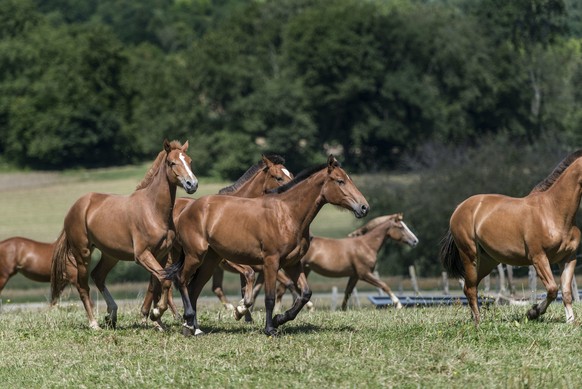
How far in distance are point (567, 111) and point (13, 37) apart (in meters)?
A: 59.2

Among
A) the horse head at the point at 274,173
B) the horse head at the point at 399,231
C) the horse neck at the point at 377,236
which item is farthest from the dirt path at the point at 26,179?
the horse head at the point at 274,173

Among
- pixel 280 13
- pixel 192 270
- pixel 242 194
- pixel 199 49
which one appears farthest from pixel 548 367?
pixel 280 13

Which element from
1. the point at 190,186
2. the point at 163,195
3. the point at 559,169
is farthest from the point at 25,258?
the point at 559,169

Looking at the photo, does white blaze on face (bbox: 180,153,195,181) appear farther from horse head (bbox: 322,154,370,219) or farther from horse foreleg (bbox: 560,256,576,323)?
horse foreleg (bbox: 560,256,576,323)

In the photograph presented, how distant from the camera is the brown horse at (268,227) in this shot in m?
14.7

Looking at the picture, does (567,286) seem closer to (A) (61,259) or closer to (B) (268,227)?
(B) (268,227)

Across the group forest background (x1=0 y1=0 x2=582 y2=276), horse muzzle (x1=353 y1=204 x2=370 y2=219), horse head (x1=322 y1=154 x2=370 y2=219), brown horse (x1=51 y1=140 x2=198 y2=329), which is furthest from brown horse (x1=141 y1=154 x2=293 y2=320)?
forest background (x1=0 y1=0 x2=582 y2=276)

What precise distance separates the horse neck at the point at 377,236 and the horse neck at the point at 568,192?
11.3 meters

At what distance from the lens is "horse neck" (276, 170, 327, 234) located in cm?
1489

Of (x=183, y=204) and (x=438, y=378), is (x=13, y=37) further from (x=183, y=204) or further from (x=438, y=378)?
(x=438, y=378)

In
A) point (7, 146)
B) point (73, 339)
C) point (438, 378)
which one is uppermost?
point (438, 378)

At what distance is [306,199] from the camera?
49.1 ft

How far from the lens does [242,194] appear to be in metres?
17.4

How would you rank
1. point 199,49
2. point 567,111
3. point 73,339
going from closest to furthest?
point 73,339, point 567,111, point 199,49
